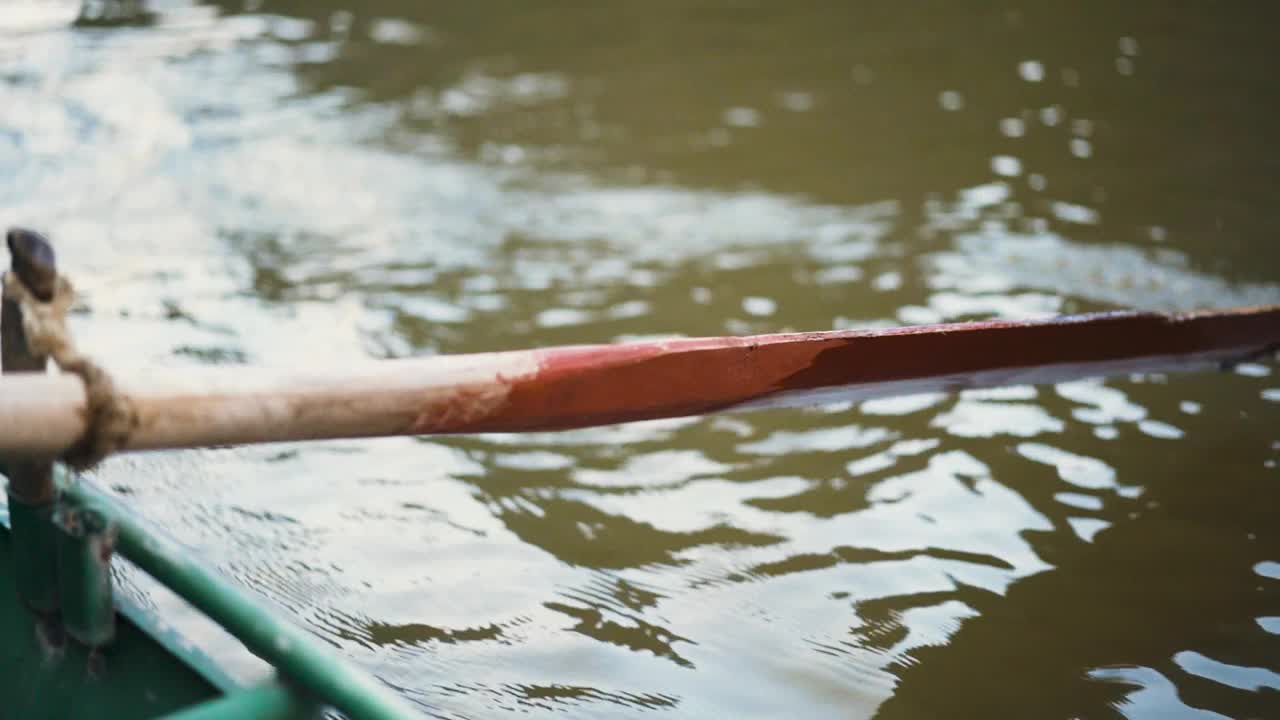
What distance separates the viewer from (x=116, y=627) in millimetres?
1312

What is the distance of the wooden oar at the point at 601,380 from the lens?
1.19 meters

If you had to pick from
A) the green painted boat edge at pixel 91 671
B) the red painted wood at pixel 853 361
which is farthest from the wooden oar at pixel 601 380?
the green painted boat edge at pixel 91 671

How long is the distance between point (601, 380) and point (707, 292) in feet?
7.57

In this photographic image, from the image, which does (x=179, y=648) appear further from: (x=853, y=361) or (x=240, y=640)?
(x=853, y=361)

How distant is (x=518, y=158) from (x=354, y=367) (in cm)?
384

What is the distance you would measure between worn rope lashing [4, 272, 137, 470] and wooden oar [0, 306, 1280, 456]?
0.04ft

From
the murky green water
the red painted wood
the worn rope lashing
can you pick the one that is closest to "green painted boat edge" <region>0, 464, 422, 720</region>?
the worn rope lashing

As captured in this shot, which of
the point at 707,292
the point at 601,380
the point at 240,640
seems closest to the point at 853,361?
the point at 601,380

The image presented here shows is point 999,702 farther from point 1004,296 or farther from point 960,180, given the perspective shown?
point 960,180

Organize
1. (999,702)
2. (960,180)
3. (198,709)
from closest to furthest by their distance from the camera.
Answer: (198,709)
(999,702)
(960,180)

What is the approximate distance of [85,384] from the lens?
1151 millimetres

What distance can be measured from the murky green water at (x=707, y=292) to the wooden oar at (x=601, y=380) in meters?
0.47

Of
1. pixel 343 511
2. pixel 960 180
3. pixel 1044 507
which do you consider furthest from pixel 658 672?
pixel 960 180

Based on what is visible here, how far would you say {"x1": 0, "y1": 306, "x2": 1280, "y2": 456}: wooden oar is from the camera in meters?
1.19
